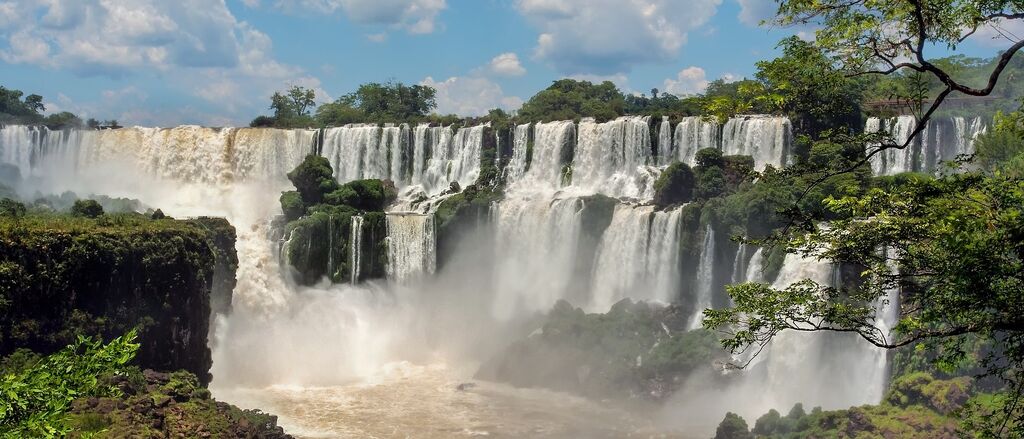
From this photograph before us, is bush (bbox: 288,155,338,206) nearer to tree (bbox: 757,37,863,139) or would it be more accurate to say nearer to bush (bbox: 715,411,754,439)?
bush (bbox: 715,411,754,439)

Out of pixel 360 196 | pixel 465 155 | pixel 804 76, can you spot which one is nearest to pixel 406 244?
pixel 360 196

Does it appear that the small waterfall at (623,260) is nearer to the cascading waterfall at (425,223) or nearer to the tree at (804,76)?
the cascading waterfall at (425,223)

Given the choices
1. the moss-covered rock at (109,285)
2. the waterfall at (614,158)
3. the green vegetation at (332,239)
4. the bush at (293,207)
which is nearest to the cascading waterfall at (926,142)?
the waterfall at (614,158)

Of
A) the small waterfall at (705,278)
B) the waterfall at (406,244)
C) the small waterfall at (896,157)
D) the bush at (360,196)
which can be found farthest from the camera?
the bush at (360,196)

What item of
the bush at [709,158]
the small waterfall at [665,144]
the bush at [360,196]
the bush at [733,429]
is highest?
the small waterfall at [665,144]

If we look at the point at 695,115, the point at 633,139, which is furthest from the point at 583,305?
the point at 695,115

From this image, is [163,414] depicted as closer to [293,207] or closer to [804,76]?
[804,76]

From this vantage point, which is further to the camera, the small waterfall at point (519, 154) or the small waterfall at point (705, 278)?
the small waterfall at point (519, 154)
